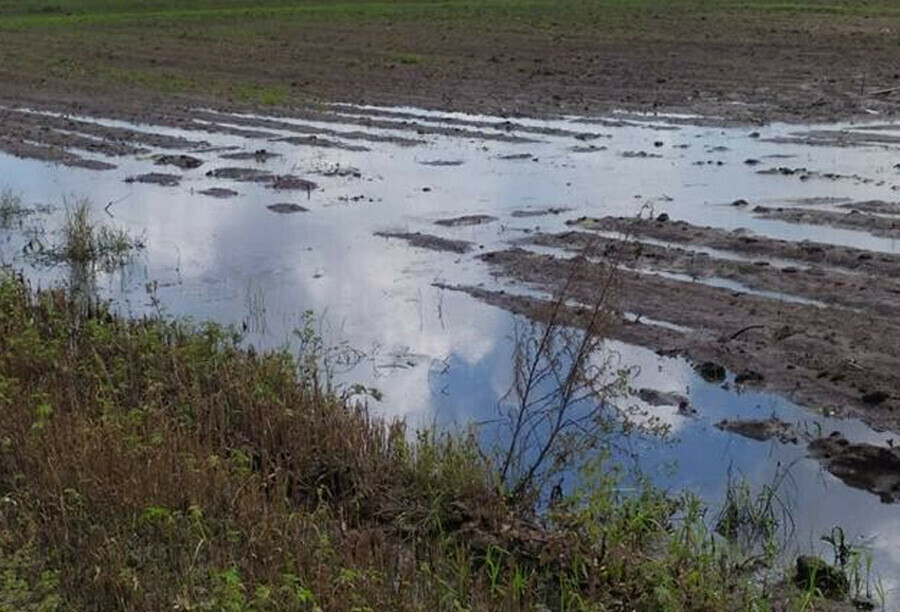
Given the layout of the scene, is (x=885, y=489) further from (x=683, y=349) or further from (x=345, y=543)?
(x=345, y=543)

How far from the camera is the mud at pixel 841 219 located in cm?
1391

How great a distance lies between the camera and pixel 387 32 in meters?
37.8

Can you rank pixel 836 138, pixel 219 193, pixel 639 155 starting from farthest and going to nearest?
pixel 836 138
pixel 639 155
pixel 219 193

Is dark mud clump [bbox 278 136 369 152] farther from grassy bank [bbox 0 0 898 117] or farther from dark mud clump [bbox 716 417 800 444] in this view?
dark mud clump [bbox 716 417 800 444]

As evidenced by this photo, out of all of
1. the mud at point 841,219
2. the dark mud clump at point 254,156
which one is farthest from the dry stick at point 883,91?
the dark mud clump at point 254,156

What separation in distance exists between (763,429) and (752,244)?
448 cm

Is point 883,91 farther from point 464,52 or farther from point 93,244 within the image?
point 93,244

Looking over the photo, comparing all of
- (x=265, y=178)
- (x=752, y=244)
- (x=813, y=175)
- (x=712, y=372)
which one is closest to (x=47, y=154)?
(x=265, y=178)

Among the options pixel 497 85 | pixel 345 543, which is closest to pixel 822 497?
pixel 345 543

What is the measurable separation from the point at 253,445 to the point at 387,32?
3017 cm

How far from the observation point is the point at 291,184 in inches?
715

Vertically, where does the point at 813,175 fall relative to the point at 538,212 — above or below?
above

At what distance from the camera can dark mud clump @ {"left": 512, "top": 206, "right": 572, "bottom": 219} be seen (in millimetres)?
15789

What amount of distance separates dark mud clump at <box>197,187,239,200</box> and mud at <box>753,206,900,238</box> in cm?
701
